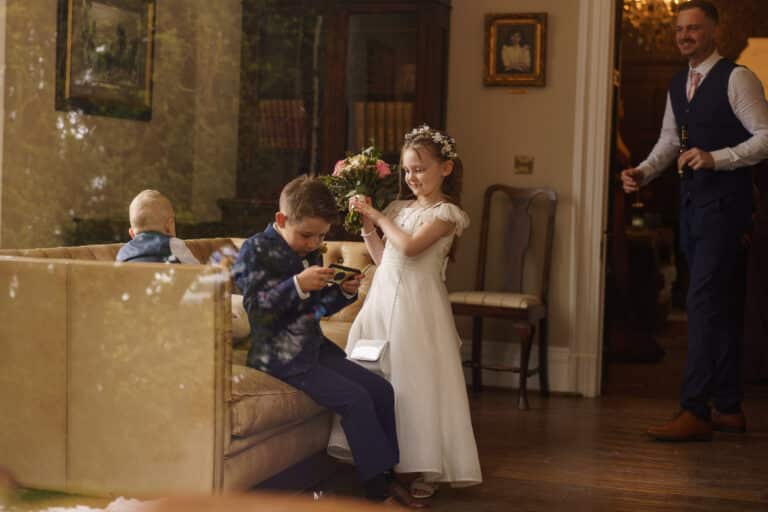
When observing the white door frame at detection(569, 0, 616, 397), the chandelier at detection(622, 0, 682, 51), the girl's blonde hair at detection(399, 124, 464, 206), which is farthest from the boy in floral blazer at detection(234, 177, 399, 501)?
the chandelier at detection(622, 0, 682, 51)

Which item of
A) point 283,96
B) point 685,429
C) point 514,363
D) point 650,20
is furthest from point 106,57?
point 650,20

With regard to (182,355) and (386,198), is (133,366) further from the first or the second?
(386,198)

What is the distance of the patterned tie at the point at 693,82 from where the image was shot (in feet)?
11.4

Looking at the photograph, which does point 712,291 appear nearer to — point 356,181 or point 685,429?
point 685,429

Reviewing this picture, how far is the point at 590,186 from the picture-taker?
14.1ft

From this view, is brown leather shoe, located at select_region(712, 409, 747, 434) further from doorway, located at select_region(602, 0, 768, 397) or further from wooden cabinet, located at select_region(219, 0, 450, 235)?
wooden cabinet, located at select_region(219, 0, 450, 235)

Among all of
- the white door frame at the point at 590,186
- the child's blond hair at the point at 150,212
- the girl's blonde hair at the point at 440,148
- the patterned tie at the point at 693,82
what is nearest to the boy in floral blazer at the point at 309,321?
the child's blond hair at the point at 150,212

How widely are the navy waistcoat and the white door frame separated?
32.1 inches

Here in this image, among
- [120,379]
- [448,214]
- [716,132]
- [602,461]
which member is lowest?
[602,461]

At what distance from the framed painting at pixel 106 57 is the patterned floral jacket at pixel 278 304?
1.29 ft

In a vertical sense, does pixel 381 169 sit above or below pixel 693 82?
below

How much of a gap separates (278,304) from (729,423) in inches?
82.0

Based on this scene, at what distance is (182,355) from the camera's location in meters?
2.11

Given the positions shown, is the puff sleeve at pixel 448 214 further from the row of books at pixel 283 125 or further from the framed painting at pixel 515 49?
the framed painting at pixel 515 49
